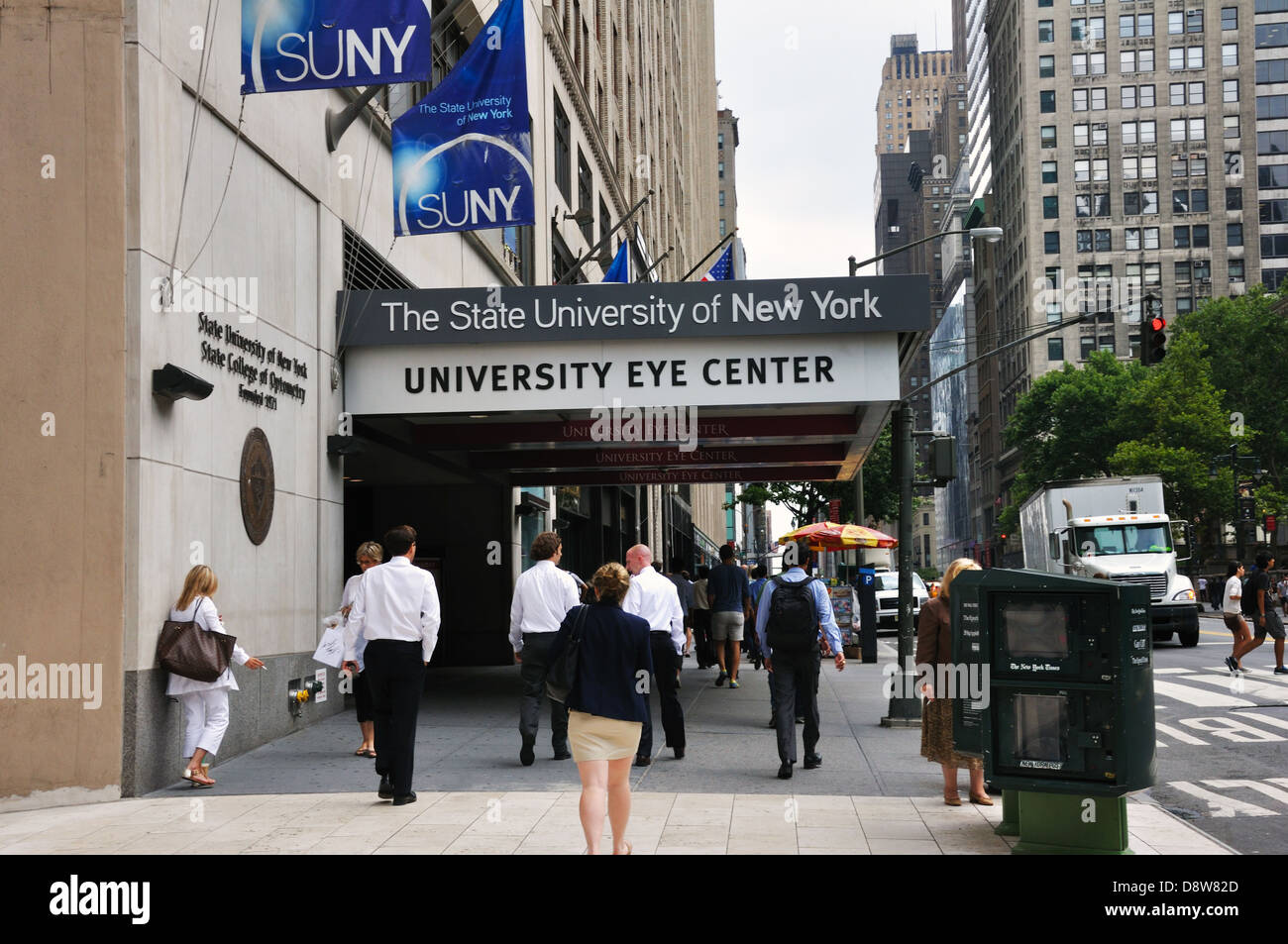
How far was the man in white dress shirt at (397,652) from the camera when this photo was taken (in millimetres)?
8672

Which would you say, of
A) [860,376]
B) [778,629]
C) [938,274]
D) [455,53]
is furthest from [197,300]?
[938,274]

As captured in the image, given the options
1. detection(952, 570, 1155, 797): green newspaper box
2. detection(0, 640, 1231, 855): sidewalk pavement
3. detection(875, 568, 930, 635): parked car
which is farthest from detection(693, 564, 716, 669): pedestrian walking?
detection(952, 570, 1155, 797): green newspaper box

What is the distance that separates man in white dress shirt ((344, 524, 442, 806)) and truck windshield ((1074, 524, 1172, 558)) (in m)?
23.3

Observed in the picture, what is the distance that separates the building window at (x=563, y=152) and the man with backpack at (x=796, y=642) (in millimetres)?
18458

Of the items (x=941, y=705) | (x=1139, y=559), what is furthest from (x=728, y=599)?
(x=1139, y=559)

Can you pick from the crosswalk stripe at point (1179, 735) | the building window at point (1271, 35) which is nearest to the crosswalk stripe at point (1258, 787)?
the crosswalk stripe at point (1179, 735)

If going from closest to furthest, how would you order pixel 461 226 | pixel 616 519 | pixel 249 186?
pixel 249 186
pixel 461 226
pixel 616 519

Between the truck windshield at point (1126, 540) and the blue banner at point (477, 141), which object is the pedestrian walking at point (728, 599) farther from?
the truck windshield at point (1126, 540)

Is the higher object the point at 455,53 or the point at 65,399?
the point at 455,53

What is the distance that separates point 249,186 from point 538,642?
4834 mm

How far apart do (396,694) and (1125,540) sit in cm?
2383

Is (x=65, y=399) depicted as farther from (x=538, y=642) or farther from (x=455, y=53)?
(x=455, y=53)

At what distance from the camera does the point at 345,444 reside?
13.6m

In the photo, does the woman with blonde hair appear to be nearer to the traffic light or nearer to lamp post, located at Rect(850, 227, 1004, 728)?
lamp post, located at Rect(850, 227, 1004, 728)
